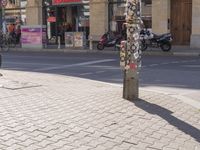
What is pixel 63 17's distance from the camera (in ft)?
108

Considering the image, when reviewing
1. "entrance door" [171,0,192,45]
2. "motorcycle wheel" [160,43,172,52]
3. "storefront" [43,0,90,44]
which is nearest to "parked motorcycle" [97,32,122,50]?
"motorcycle wheel" [160,43,172,52]

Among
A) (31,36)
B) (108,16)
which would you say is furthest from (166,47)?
(31,36)

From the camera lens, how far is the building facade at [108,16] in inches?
1028

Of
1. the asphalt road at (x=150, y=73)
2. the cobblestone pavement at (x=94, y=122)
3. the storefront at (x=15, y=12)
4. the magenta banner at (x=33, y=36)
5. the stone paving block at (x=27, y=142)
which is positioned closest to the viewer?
the stone paving block at (x=27, y=142)

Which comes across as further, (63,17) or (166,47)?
(63,17)

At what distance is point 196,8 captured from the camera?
25.1 m

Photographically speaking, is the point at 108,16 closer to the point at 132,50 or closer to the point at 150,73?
the point at 150,73

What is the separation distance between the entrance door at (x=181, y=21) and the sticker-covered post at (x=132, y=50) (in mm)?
18093

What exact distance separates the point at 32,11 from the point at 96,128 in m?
29.0

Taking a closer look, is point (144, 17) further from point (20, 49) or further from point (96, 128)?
point (96, 128)

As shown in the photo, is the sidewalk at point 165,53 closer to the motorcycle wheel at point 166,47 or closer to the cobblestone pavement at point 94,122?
the motorcycle wheel at point 166,47

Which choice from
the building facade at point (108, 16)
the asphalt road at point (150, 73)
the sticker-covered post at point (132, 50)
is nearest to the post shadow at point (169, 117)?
the sticker-covered post at point (132, 50)

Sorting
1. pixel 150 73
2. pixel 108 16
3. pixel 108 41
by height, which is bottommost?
pixel 150 73

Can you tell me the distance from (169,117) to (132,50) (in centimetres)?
182
